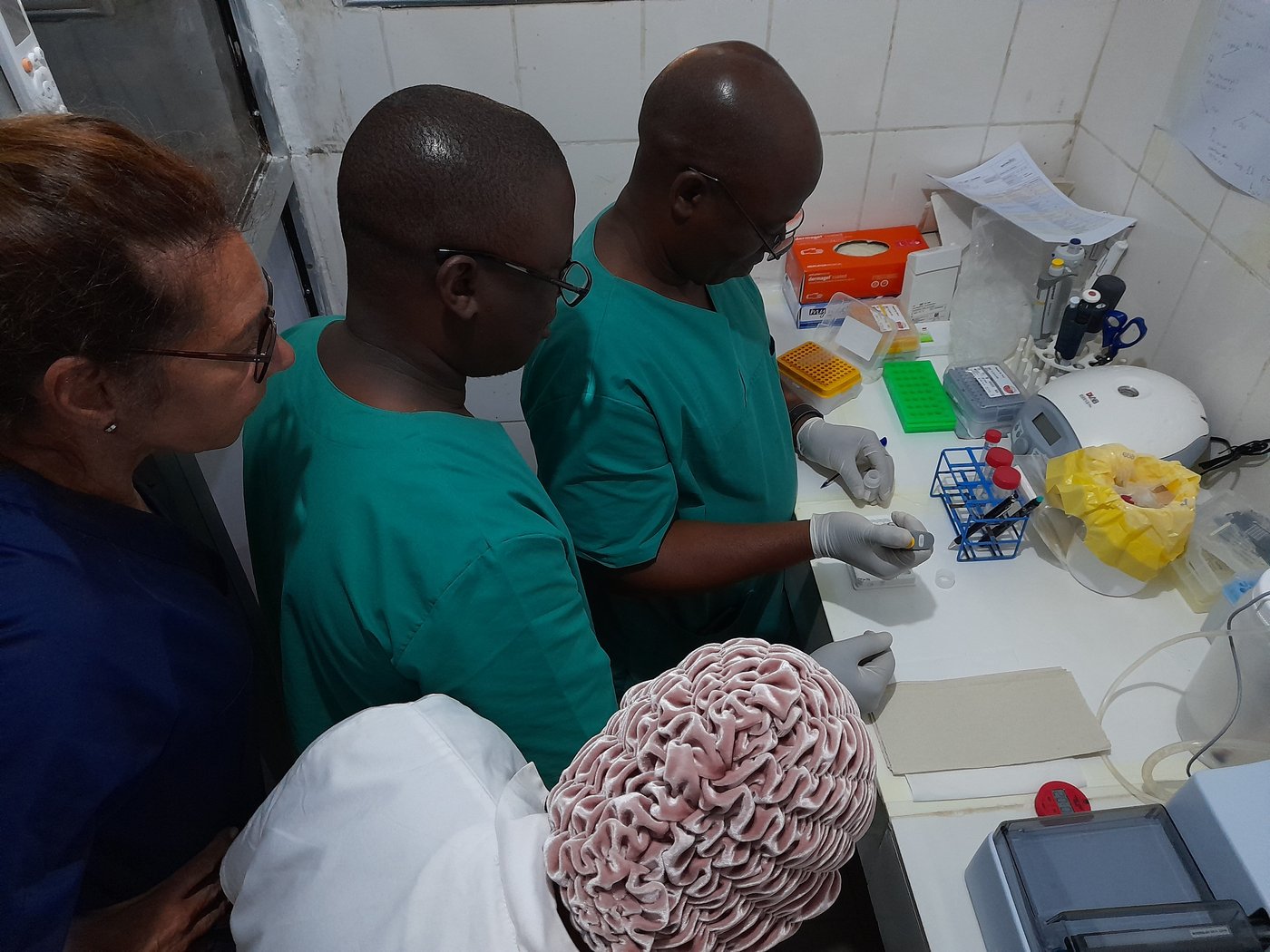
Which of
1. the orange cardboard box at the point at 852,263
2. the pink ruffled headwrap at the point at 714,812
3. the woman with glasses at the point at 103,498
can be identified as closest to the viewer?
the pink ruffled headwrap at the point at 714,812

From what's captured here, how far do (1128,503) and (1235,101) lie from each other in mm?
731

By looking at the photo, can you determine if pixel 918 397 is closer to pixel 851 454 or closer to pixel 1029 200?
pixel 851 454

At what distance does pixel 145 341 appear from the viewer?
0.66 metres

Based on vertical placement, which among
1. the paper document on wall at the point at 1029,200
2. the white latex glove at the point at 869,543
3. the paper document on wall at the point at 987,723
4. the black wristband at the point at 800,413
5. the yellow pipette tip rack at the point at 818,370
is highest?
the paper document on wall at the point at 1029,200

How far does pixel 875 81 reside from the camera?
1.67 m

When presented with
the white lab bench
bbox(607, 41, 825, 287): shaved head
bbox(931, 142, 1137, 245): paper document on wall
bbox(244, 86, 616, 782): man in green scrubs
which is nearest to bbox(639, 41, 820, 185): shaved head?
bbox(607, 41, 825, 287): shaved head

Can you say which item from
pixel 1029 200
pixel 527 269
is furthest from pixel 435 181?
pixel 1029 200

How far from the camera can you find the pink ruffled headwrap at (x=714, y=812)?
474 millimetres

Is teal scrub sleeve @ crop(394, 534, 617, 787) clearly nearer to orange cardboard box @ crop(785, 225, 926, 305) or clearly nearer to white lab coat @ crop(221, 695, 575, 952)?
white lab coat @ crop(221, 695, 575, 952)

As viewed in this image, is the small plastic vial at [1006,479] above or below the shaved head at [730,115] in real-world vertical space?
below

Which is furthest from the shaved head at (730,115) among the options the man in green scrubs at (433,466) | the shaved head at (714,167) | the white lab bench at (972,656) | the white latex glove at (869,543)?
the white lab bench at (972,656)

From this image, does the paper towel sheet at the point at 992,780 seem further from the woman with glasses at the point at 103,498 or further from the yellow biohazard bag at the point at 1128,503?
the woman with glasses at the point at 103,498

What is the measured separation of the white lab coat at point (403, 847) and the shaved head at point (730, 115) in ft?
2.48

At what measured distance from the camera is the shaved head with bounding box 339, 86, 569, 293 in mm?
781
